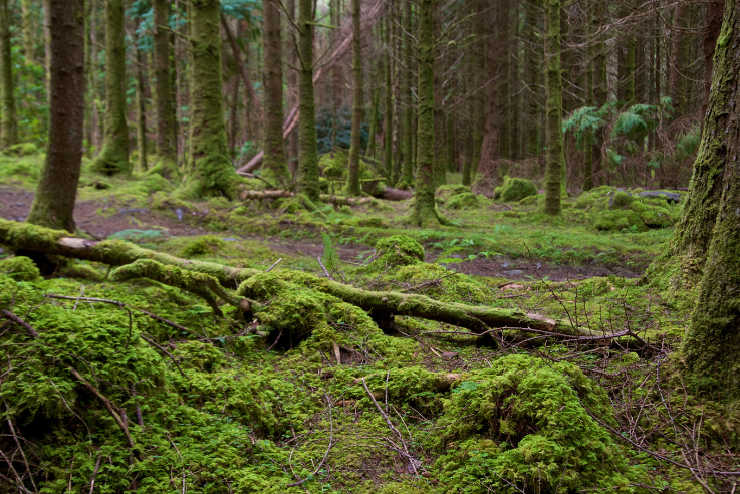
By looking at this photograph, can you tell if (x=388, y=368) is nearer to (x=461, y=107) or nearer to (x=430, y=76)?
(x=430, y=76)

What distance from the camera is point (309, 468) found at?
241cm

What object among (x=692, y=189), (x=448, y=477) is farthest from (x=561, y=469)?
(x=692, y=189)

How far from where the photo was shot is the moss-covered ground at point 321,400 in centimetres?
207

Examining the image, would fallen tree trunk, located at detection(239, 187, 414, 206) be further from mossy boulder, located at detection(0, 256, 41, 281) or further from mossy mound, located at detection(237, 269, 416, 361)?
mossy boulder, located at detection(0, 256, 41, 281)

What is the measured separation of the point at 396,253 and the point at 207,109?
313 inches

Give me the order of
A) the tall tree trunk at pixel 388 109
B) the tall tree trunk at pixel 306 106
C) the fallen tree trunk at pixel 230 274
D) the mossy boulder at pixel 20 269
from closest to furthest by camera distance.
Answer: the mossy boulder at pixel 20 269 → the fallen tree trunk at pixel 230 274 → the tall tree trunk at pixel 306 106 → the tall tree trunk at pixel 388 109

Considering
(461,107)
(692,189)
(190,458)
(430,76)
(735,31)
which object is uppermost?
(461,107)

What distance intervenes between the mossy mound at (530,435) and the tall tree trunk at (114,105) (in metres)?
14.1

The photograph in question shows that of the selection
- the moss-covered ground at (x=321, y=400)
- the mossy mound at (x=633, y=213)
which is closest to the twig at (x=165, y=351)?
the moss-covered ground at (x=321, y=400)

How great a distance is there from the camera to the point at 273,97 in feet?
44.0

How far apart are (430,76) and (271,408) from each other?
31.1 ft

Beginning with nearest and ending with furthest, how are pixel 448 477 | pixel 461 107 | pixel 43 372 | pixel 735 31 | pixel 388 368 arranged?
pixel 43 372
pixel 448 477
pixel 735 31
pixel 388 368
pixel 461 107

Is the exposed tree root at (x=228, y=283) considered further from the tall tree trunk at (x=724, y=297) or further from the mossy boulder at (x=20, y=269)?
the tall tree trunk at (x=724, y=297)

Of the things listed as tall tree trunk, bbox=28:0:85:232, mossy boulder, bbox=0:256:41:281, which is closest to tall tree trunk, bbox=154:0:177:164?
tall tree trunk, bbox=28:0:85:232
